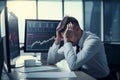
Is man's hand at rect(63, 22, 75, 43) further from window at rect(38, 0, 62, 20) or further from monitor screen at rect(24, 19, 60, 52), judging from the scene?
window at rect(38, 0, 62, 20)

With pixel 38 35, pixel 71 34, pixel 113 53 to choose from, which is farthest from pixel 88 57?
pixel 38 35

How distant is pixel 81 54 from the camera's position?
7.25 feet

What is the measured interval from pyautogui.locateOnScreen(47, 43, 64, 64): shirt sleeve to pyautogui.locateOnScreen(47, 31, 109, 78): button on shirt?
257mm

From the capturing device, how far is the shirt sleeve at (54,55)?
262 centimetres

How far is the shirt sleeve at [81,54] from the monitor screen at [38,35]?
60 cm

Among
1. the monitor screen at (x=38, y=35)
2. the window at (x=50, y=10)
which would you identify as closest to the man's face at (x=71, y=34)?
the monitor screen at (x=38, y=35)

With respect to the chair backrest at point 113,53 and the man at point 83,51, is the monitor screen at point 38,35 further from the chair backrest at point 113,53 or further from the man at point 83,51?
the chair backrest at point 113,53

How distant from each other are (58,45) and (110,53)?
19.9 inches

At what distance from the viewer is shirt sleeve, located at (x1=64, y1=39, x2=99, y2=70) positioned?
2.18 meters

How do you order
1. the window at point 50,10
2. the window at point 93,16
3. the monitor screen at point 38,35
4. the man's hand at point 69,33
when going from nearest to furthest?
the man's hand at point 69,33
the monitor screen at point 38,35
the window at point 50,10
the window at point 93,16

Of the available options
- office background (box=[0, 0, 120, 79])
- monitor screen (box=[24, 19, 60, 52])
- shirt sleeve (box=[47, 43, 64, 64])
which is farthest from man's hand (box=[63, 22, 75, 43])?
office background (box=[0, 0, 120, 79])

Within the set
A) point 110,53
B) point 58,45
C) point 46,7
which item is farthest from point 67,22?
point 46,7

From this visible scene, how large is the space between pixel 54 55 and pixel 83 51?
472mm

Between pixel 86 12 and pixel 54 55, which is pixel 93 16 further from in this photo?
pixel 54 55
